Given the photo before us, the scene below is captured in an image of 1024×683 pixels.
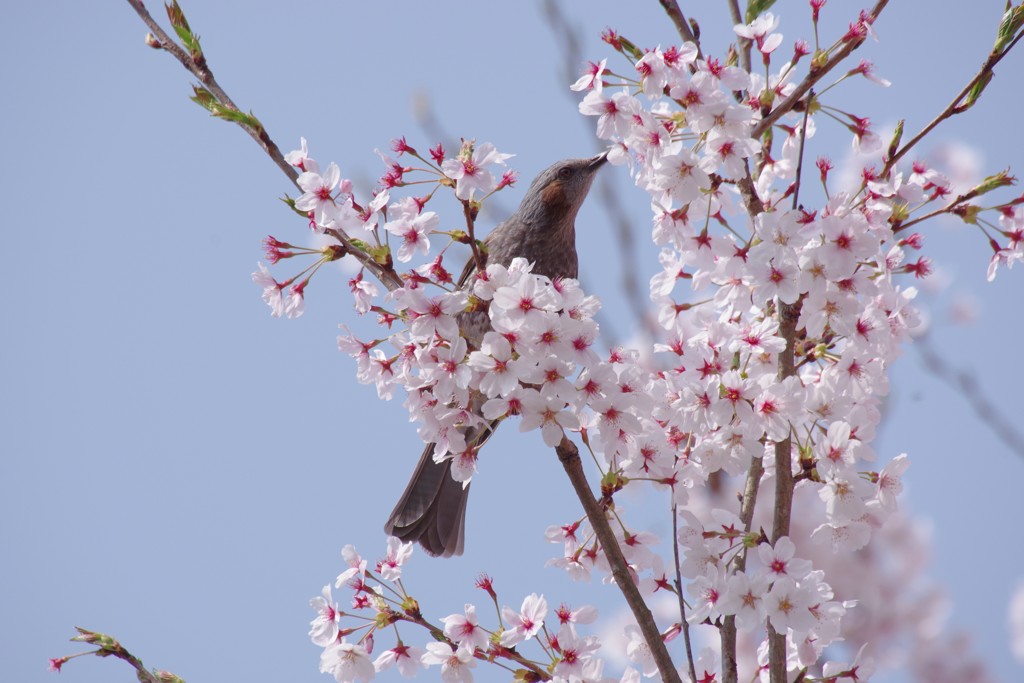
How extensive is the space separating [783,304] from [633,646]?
1084 mm

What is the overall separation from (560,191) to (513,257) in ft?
1.81

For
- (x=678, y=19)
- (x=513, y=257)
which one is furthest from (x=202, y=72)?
(x=513, y=257)

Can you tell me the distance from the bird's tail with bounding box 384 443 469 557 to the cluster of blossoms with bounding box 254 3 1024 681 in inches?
54.6

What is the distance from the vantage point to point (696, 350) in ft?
8.38

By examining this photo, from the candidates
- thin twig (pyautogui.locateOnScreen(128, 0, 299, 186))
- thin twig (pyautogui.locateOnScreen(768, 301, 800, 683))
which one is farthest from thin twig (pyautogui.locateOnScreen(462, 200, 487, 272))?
thin twig (pyautogui.locateOnScreen(768, 301, 800, 683))

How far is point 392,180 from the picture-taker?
2.52m

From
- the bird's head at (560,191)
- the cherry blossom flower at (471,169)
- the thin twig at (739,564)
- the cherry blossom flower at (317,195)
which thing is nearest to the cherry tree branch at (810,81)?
the cherry blossom flower at (471,169)

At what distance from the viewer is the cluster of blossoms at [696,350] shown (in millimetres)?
2365

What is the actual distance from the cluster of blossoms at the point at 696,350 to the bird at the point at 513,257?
1402 mm

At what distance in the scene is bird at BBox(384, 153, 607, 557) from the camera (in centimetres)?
424

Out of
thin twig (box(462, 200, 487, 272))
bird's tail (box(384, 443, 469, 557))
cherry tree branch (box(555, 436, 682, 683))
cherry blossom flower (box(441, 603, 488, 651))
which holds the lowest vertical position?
cherry blossom flower (box(441, 603, 488, 651))

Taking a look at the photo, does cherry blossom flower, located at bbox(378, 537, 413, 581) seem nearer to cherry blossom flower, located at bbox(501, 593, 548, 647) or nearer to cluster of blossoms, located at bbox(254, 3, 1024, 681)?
cluster of blossoms, located at bbox(254, 3, 1024, 681)

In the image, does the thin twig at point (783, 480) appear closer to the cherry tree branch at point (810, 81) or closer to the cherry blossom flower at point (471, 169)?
the cherry tree branch at point (810, 81)

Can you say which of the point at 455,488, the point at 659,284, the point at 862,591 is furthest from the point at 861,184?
the point at 862,591
